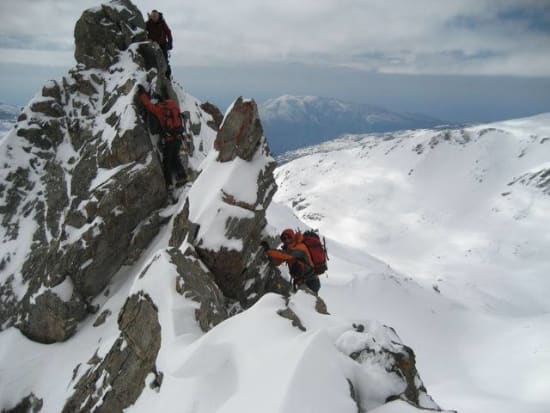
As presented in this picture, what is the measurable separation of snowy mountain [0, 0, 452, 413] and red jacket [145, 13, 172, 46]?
1180mm

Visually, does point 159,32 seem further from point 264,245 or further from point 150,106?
point 264,245

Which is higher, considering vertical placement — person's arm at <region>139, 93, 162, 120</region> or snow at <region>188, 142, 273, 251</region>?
person's arm at <region>139, 93, 162, 120</region>

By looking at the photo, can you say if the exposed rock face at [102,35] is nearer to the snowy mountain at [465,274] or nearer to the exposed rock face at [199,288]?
the exposed rock face at [199,288]

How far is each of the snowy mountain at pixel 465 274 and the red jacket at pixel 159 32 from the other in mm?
27183

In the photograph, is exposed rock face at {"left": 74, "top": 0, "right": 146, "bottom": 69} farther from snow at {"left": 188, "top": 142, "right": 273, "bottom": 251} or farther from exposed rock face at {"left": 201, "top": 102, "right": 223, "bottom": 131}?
snow at {"left": 188, "top": 142, "right": 273, "bottom": 251}

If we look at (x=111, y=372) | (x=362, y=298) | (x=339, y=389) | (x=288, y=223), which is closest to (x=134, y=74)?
(x=111, y=372)

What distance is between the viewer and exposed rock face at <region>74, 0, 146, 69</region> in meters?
25.8

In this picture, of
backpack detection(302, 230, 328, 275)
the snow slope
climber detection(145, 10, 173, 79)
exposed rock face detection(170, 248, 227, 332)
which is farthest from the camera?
climber detection(145, 10, 173, 79)

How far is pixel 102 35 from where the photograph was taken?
25953 mm

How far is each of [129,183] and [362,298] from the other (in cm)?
3151

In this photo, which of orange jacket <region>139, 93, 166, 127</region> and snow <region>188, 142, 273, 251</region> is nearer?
snow <region>188, 142, 273, 251</region>

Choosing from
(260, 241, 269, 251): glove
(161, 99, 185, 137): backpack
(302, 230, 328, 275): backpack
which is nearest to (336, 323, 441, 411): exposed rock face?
(302, 230, 328, 275): backpack

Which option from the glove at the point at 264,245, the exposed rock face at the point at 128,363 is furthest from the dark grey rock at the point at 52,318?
the glove at the point at 264,245

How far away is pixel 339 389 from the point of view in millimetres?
7109
